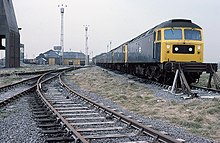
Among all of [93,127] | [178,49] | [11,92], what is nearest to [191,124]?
[93,127]

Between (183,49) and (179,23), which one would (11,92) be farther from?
(179,23)

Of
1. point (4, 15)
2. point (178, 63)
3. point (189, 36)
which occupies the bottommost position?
point (178, 63)

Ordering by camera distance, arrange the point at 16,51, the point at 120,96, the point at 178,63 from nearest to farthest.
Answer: the point at 120,96, the point at 178,63, the point at 16,51

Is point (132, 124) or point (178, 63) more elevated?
point (178, 63)

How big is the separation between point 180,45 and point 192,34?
37.9 inches

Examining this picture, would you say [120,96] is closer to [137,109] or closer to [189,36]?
[137,109]

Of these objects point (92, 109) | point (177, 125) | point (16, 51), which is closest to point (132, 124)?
point (177, 125)

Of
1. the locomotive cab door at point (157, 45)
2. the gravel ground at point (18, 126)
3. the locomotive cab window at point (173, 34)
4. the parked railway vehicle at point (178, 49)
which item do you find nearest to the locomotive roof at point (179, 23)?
the parked railway vehicle at point (178, 49)

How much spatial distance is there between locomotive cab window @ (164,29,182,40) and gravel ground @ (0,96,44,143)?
8573 mm

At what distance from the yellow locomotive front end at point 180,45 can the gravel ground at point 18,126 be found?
817cm

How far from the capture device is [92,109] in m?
10.3

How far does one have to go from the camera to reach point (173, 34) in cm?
1670

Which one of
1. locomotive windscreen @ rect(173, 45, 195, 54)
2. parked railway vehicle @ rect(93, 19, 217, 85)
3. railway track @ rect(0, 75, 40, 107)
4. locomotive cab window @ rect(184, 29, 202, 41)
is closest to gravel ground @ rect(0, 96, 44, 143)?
railway track @ rect(0, 75, 40, 107)

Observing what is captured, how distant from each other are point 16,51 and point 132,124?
47152 millimetres
